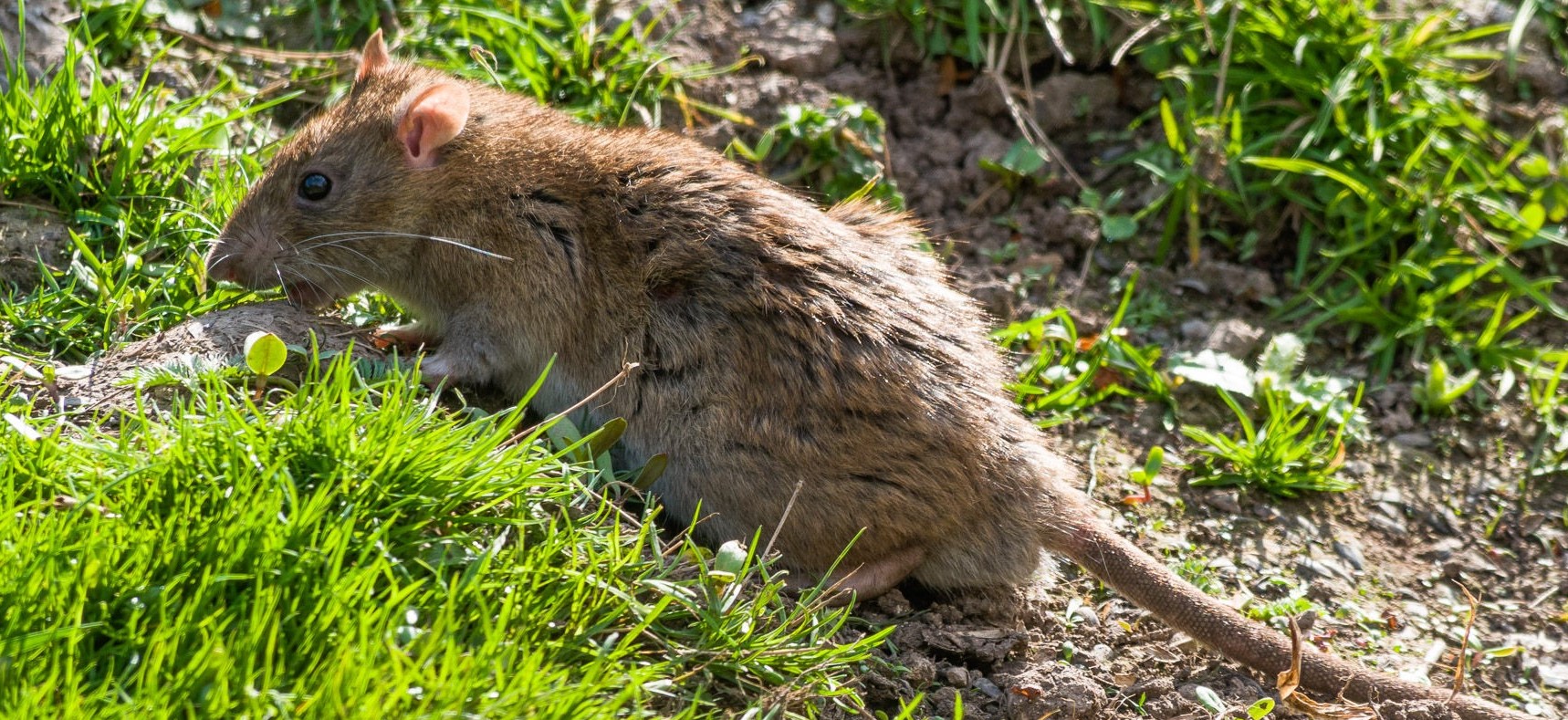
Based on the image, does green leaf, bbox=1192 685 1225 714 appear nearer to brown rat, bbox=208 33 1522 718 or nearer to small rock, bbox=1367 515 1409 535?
brown rat, bbox=208 33 1522 718

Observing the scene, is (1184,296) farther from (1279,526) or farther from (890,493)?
(890,493)

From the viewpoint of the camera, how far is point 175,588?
2881 millimetres

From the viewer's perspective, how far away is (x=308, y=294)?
4305 mm

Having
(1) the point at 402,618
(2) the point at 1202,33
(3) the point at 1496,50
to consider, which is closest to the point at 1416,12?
(3) the point at 1496,50

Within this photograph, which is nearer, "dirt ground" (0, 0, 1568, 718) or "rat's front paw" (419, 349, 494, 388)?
"dirt ground" (0, 0, 1568, 718)

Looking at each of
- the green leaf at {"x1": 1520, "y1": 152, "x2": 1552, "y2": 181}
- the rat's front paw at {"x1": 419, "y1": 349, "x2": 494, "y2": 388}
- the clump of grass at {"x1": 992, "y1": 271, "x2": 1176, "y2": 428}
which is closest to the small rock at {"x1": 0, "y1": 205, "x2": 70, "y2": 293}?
the rat's front paw at {"x1": 419, "y1": 349, "x2": 494, "y2": 388}

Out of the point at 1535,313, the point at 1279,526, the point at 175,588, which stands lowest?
the point at 1279,526

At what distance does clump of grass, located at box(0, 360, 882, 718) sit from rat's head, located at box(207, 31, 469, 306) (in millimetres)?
769

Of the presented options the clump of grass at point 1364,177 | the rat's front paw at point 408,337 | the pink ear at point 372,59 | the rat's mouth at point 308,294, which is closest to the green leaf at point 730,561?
the rat's front paw at point 408,337

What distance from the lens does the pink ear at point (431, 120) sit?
13.5 ft

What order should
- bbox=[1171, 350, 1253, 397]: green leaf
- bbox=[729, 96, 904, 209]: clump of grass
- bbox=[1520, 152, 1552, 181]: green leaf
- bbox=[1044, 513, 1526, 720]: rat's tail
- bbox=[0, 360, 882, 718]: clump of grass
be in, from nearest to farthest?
bbox=[0, 360, 882, 718]: clump of grass
bbox=[1044, 513, 1526, 720]: rat's tail
bbox=[1171, 350, 1253, 397]: green leaf
bbox=[729, 96, 904, 209]: clump of grass
bbox=[1520, 152, 1552, 181]: green leaf

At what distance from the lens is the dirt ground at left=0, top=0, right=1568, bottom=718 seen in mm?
3865

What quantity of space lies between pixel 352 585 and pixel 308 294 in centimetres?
166

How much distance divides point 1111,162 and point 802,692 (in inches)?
137
